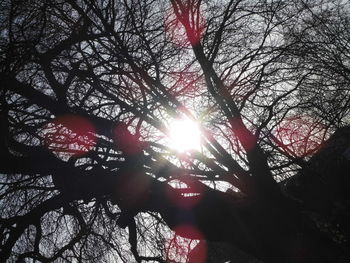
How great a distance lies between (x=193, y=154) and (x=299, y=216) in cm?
171

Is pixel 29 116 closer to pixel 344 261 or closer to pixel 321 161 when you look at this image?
pixel 344 261

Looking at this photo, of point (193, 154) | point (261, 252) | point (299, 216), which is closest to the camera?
point (261, 252)

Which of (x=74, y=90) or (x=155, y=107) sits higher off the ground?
(x=74, y=90)

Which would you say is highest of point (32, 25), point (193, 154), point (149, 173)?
point (32, 25)

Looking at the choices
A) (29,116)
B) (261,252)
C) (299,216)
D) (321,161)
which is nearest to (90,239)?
(29,116)

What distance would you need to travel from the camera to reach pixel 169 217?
3576 mm

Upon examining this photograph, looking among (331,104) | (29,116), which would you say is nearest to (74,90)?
(29,116)

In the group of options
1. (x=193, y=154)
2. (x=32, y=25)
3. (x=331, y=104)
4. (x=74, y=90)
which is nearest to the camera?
(x=32, y=25)

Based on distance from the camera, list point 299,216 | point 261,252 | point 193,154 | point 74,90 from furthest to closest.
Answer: point 74,90
point 193,154
point 299,216
point 261,252

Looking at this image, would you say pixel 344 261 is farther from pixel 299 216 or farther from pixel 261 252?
pixel 261 252

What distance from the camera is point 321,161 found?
7.21m

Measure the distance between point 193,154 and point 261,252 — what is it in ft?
5.55

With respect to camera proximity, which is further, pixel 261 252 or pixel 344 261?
pixel 344 261

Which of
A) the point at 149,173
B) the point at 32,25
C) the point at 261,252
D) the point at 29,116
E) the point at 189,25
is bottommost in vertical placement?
the point at 261,252
